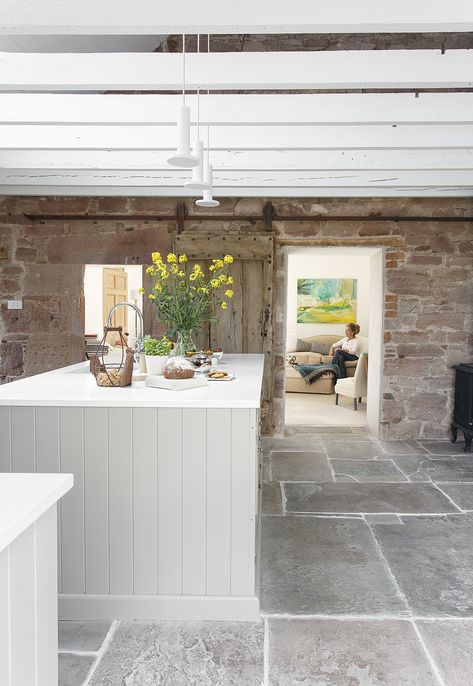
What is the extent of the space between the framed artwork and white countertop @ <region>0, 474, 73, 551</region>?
26.9ft

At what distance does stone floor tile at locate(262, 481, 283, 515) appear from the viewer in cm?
348

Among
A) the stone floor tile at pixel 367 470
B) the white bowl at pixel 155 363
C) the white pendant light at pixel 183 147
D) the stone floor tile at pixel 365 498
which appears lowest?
the stone floor tile at pixel 367 470

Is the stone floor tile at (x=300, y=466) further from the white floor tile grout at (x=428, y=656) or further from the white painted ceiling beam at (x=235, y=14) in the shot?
the white painted ceiling beam at (x=235, y=14)

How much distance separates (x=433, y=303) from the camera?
5.39 meters

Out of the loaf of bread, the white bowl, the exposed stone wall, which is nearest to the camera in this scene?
the loaf of bread

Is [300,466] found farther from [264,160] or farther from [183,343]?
[264,160]

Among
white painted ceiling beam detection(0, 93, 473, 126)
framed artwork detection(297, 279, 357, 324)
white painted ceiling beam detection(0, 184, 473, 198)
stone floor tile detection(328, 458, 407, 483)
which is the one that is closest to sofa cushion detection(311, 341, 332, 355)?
framed artwork detection(297, 279, 357, 324)

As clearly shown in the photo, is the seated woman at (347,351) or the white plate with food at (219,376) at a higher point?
the white plate with food at (219,376)

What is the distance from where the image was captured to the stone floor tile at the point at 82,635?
6.74 feet

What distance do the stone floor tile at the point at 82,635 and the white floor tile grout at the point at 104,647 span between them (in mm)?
15

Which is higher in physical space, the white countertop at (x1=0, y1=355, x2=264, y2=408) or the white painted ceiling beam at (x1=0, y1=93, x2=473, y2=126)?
the white painted ceiling beam at (x1=0, y1=93, x2=473, y2=126)

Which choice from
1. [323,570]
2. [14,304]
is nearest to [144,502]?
[323,570]

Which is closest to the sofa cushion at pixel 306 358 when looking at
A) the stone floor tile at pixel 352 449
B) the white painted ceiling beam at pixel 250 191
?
the stone floor tile at pixel 352 449

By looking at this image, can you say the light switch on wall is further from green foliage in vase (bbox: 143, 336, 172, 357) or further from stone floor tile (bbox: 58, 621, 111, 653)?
stone floor tile (bbox: 58, 621, 111, 653)
